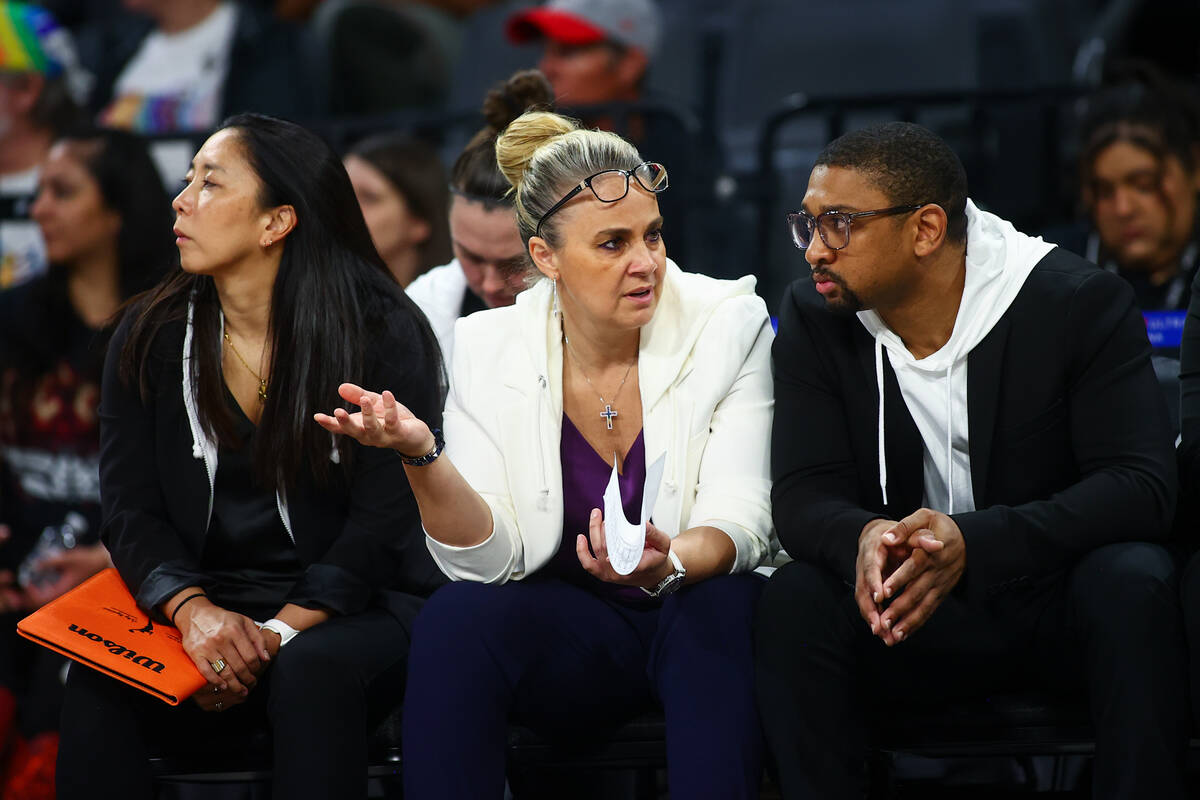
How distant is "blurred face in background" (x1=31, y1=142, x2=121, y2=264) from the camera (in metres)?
4.24

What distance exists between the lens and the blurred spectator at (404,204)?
13.8 ft

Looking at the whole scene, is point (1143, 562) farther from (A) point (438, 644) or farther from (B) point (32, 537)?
(B) point (32, 537)

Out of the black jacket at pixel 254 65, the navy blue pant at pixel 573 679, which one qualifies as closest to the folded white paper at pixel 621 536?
the navy blue pant at pixel 573 679

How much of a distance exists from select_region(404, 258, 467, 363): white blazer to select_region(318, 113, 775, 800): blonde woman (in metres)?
0.48

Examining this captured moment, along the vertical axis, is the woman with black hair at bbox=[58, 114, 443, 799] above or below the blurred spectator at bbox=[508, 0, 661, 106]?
below

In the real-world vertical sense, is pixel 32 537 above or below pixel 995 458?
below

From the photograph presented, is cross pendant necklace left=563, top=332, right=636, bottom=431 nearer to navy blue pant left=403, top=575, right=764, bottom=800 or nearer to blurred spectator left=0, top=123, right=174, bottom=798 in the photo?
navy blue pant left=403, top=575, right=764, bottom=800

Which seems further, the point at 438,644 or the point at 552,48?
the point at 552,48

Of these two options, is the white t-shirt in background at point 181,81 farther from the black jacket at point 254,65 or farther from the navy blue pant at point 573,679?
the navy blue pant at point 573,679

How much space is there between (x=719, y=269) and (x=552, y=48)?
3.02 ft

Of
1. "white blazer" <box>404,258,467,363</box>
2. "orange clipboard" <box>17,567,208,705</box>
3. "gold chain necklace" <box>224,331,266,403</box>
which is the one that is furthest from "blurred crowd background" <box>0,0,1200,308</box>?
"orange clipboard" <box>17,567,208,705</box>

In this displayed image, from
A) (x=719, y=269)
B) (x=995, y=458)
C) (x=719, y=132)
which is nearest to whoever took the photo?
(x=995, y=458)

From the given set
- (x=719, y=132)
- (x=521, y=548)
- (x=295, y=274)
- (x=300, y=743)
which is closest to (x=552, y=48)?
(x=719, y=132)

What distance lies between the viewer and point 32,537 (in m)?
4.05
